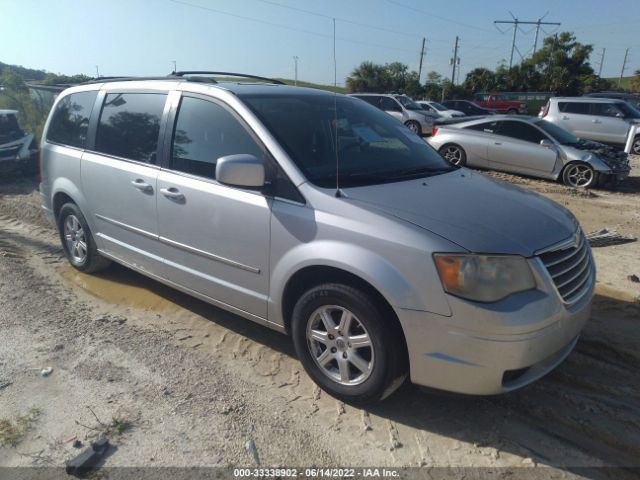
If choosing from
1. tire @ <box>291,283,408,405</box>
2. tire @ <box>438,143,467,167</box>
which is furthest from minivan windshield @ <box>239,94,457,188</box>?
tire @ <box>438,143,467,167</box>

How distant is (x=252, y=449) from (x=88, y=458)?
85 cm

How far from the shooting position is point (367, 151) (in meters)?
3.66

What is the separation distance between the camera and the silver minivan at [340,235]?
2.56 metres

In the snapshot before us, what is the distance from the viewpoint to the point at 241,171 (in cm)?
301

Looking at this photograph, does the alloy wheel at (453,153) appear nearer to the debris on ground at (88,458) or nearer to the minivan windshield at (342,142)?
the minivan windshield at (342,142)

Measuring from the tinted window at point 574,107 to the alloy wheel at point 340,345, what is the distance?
1617 centimetres

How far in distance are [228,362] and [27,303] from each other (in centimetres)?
235

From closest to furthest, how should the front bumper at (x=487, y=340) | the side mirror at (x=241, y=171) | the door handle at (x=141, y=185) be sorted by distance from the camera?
the front bumper at (x=487, y=340) → the side mirror at (x=241, y=171) → the door handle at (x=141, y=185)

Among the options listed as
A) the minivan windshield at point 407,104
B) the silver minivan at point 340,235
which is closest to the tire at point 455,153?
the silver minivan at point 340,235

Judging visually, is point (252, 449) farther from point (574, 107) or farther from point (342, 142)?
point (574, 107)

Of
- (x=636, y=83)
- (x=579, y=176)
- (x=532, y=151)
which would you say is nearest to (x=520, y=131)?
(x=532, y=151)

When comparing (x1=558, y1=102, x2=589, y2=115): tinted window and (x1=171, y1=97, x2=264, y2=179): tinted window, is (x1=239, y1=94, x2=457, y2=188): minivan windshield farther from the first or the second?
(x1=558, y1=102, x2=589, y2=115): tinted window

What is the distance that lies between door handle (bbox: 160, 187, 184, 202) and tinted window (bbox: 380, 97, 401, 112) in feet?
57.6

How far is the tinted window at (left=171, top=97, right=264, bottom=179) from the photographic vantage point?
3414mm
